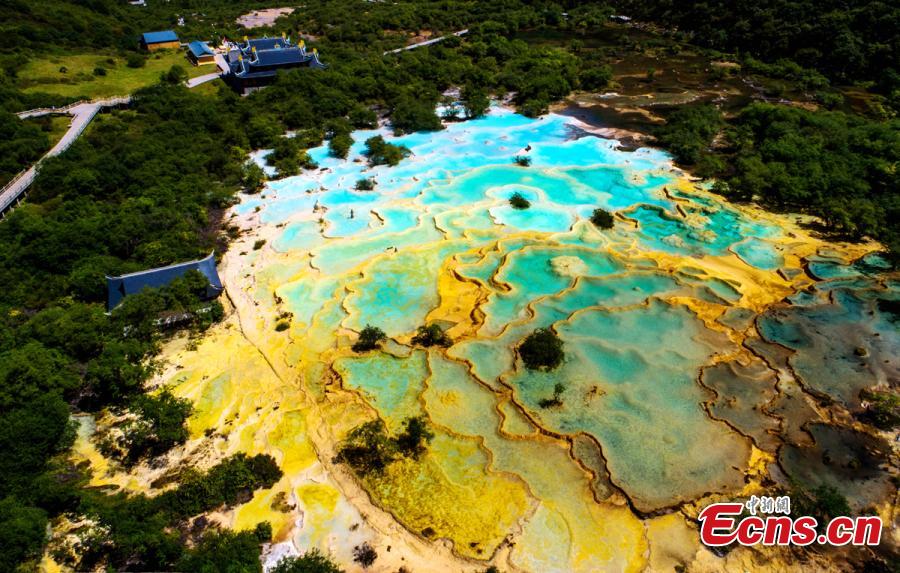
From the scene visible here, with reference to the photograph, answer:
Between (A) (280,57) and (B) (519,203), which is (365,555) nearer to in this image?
(B) (519,203)

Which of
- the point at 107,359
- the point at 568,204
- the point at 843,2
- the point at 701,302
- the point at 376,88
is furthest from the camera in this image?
the point at 843,2

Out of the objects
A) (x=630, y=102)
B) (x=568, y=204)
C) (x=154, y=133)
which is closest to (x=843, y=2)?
(x=630, y=102)

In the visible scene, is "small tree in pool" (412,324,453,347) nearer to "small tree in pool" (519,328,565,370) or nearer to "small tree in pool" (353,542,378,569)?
"small tree in pool" (519,328,565,370)

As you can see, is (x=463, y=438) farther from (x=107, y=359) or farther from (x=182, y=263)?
(x=182, y=263)

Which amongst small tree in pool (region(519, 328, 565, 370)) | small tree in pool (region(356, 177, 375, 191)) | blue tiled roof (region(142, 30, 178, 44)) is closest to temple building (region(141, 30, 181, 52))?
blue tiled roof (region(142, 30, 178, 44))

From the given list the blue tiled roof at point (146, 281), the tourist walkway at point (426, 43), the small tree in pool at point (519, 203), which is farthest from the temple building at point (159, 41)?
the small tree in pool at point (519, 203)

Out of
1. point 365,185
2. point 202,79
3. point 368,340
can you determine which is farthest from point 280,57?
point 368,340

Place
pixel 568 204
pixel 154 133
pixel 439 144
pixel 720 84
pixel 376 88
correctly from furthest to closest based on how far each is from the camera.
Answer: pixel 720 84, pixel 376 88, pixel 439 144, pixel 154 133, pixel 568 204
